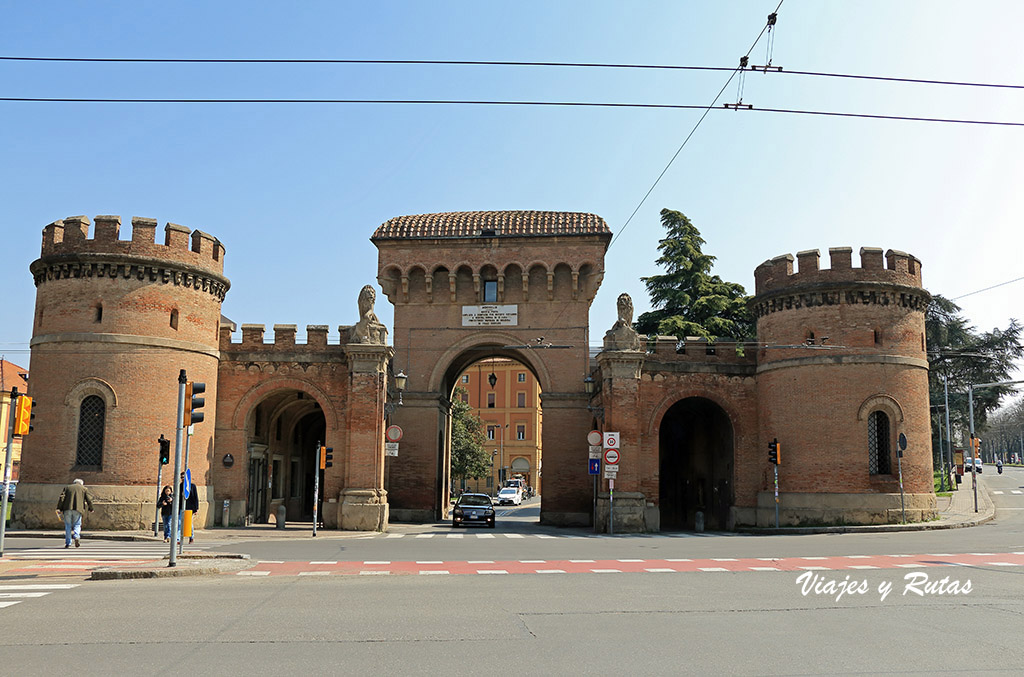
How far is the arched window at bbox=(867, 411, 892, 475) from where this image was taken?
91.1 feet

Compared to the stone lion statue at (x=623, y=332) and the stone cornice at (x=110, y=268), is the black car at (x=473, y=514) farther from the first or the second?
the stone cornice at (x=110, y=268)

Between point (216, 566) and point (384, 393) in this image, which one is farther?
point (384, 393)

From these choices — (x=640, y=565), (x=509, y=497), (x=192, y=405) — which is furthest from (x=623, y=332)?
(x=509, y=497)

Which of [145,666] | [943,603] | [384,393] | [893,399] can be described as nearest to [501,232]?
[384,393]

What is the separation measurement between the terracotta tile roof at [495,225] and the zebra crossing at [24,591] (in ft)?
77.7

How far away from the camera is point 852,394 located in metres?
27.7

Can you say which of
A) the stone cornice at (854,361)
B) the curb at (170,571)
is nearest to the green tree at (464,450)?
the stone cornice at (854,361)

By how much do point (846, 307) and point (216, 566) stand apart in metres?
22.1

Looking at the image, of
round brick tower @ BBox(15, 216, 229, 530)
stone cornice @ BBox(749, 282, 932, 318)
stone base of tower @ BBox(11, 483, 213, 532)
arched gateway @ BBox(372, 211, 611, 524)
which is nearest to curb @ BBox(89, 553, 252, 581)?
stone base of tower @ BBox(11, 483, 213, 532)

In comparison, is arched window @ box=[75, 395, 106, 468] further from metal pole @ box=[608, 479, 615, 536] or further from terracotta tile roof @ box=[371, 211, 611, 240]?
Answer: metal pole @ box=[608, 479, 615, 536]

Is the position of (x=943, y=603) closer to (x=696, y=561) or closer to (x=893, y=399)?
(x=696, y=561)

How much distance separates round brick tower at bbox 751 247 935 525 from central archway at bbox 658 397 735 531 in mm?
3002

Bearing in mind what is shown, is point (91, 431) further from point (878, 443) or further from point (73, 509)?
point (878, 443)

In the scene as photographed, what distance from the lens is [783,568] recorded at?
15336 millimetres
